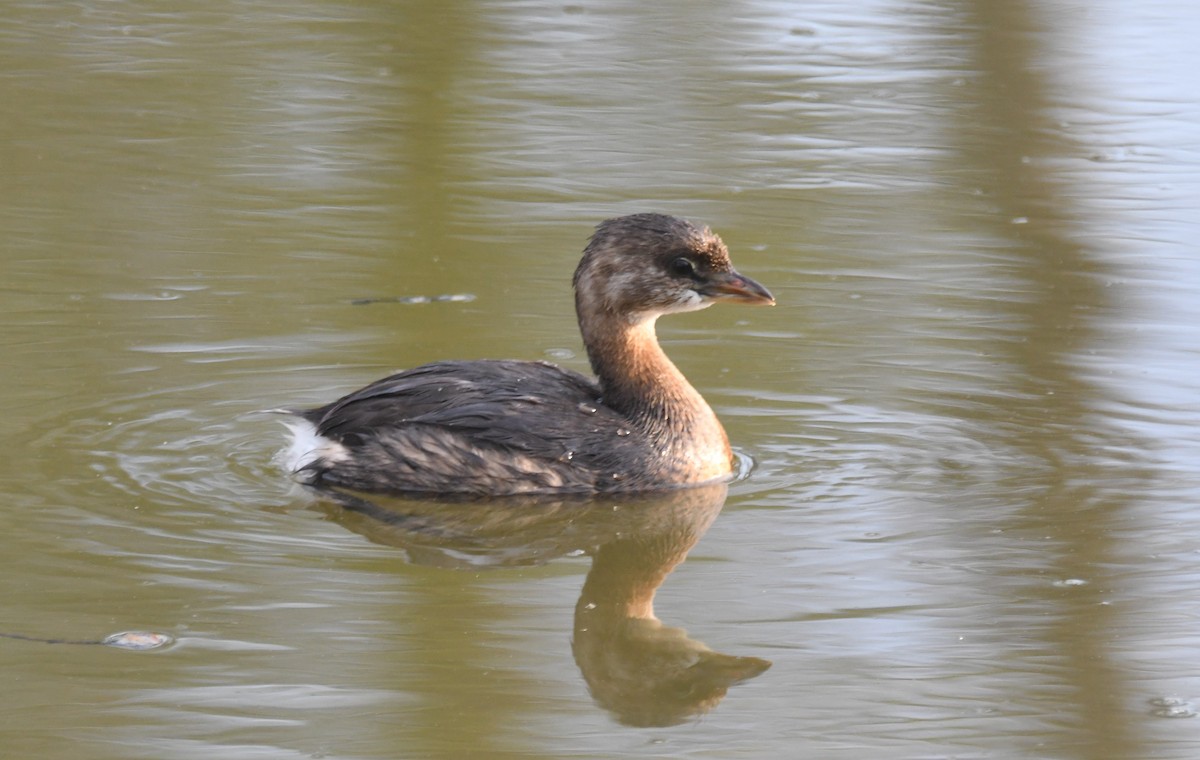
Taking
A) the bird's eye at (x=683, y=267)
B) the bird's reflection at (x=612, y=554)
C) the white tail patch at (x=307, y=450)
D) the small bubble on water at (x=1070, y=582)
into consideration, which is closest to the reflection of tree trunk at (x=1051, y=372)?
the small bubble on water at (x=1070, y=582)

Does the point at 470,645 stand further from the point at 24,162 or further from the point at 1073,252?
the point at 24,162

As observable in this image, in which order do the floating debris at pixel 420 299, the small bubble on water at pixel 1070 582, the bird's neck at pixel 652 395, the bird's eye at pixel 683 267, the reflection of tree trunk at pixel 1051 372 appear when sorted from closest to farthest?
the reflection of tree trunk at pixel 1051 372 < the small bubble on water at pixel 1070 582 < the bird's neck at pixel 652 395 < the bird's eye at pixel 683 267 < the floating debris at pixel 420 299

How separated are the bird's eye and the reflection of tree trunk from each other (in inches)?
45.9

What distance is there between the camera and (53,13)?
1196 cm

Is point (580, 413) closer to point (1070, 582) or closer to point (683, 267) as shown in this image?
point (683, 267)

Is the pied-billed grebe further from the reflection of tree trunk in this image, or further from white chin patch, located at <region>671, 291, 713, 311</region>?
the reflection of tree trunk

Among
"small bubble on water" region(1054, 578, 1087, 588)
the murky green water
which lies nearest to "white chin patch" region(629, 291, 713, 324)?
the murky green water

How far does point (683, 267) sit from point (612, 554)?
46.9 inches

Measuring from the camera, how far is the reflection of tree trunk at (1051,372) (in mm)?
4671

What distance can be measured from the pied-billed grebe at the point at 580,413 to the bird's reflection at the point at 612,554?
88 millimetres

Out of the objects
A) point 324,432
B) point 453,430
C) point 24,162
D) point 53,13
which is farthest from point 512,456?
point 53,13

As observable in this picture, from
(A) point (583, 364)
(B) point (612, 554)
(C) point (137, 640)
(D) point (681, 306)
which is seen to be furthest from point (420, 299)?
(C) point (137, 640)

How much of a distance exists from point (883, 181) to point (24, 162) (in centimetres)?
413

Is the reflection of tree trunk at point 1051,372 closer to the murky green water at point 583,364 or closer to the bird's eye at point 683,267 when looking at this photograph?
the murky green water at point 583,364
